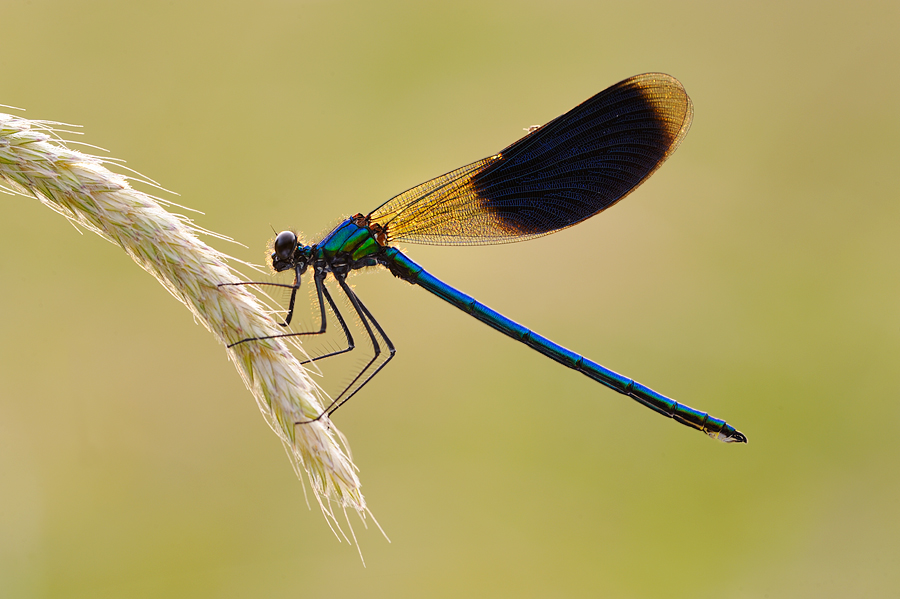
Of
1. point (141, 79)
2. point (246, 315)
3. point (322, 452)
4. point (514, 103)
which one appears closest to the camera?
point (322, 452)

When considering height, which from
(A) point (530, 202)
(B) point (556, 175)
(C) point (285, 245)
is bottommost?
(C) point (285, 245)

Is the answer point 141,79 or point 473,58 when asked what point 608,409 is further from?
point 141,79

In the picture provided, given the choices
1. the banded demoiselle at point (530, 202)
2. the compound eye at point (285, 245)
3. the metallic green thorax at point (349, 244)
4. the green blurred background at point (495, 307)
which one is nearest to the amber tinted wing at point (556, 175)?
the banded demoiselle at point (530, 202)

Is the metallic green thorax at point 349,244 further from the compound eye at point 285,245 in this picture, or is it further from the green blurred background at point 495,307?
the green blurred background at point 495,307

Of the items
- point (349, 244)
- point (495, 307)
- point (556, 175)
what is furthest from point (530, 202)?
point (495, 307)

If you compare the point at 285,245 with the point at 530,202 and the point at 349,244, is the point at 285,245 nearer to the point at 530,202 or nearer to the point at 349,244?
the point at 349,244

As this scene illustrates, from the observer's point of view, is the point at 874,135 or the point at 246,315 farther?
the point at 874,135

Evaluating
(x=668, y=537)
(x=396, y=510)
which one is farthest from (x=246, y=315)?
(x=668, y=537)

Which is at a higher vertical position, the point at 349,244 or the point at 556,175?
the point at 556,175
